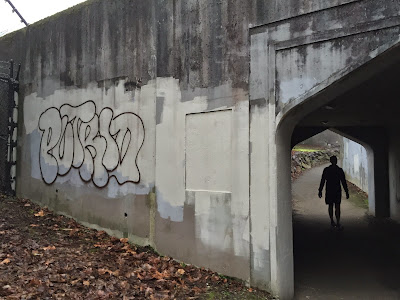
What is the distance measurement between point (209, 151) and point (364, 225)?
19.3 ft

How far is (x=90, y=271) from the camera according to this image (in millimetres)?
Result: 4398

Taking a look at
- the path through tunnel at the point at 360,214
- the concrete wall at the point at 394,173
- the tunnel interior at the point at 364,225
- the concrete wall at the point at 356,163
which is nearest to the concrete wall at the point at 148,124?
the path through tunnel at the point at 360,214

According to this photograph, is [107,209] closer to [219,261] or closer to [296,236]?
[219,261]

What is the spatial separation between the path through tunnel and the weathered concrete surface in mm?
308

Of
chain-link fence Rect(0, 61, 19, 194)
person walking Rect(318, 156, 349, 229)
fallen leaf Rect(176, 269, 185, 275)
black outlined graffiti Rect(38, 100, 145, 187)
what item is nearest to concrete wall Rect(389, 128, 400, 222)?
person walking Rect(318, 156, 349, 229)

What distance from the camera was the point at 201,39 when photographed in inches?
199

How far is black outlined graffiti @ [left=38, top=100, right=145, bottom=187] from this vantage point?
581 cm

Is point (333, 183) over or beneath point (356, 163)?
beneath

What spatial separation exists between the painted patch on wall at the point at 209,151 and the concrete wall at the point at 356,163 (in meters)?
10.1

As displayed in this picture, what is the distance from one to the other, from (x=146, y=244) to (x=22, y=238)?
1.89m

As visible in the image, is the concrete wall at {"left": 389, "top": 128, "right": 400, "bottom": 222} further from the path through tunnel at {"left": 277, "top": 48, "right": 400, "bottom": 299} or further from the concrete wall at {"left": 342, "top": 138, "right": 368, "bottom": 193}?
the concrete wall at {"left": 342, "top": 138, "right": 368, "bottom": 193}

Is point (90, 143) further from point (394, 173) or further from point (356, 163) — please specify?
point (356, 163)

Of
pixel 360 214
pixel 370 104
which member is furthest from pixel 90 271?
pixel 360 214

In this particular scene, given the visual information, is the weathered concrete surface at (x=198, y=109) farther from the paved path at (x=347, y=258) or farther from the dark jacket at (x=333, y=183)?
the dark jacket at (x=333, y=183)
